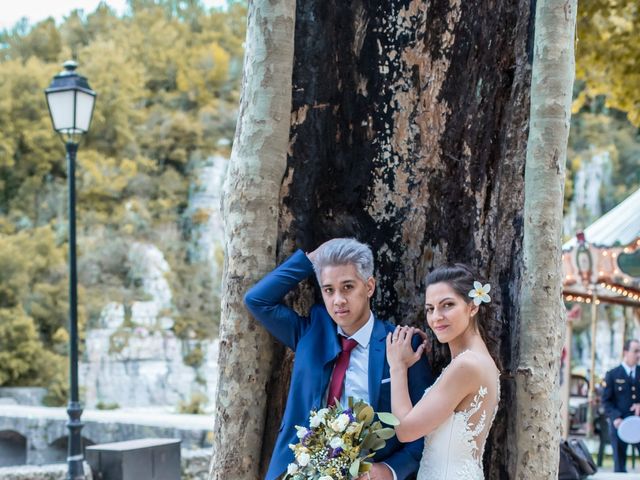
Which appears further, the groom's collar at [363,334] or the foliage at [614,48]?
the foliage at [614,48]

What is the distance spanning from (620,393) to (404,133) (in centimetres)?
928

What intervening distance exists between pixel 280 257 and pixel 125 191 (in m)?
51.1

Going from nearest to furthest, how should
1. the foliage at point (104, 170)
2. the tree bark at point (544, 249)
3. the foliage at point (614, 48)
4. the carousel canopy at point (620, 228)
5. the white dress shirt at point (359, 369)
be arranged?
the white dress shirt at point (359, 369) → the tree bark at point (544, 249) → the foliage at point (614, 48) → the carousel canopy at point (620, 228) → the foliage at point (104, 170)

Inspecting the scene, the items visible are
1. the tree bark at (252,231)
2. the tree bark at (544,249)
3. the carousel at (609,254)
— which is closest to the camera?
the tree bark at (544,249)

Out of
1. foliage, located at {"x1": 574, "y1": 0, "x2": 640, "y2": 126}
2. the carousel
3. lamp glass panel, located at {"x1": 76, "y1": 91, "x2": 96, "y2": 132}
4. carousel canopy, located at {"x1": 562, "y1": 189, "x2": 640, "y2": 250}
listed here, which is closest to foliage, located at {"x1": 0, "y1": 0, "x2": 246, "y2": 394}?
the carousel

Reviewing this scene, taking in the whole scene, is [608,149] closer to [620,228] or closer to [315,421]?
[620,228]

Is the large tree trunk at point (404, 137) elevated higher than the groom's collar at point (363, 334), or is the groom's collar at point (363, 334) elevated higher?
the large tree trunk at point (404, 137)

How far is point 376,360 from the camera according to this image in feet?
11.4

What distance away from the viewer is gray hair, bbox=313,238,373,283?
349 centimetres

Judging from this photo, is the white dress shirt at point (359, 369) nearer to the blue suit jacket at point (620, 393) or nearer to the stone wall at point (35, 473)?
the stone wall at point (35, 473)

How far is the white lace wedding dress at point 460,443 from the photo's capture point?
334 centimetres

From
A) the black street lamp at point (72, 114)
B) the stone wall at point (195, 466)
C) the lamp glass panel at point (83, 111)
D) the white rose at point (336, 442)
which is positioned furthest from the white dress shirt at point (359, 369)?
the stone wall at point (195, 466)

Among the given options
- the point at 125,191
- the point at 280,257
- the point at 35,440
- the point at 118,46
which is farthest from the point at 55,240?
the point at 280,257

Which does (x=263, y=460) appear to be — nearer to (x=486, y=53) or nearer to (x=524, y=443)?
(x=524, y=443)
